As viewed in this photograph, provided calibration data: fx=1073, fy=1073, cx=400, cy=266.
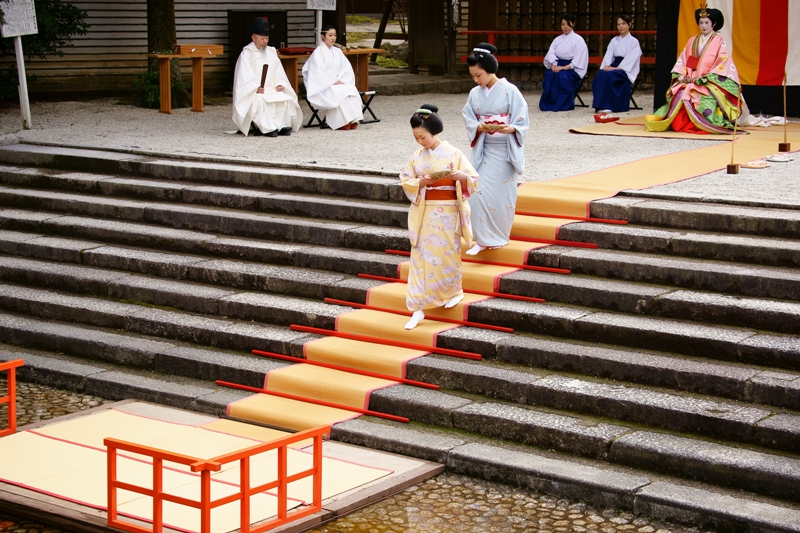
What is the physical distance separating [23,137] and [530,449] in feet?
26.4

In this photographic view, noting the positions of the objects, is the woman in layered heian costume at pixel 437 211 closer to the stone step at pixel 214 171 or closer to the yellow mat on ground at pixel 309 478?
the yellow mat on ground at pixel 309 478

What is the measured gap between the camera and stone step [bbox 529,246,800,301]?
6555 mm

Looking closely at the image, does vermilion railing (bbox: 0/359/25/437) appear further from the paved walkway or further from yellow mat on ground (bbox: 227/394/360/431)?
the paved walkway

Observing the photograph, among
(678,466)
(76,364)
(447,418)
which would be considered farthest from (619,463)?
(76,364)

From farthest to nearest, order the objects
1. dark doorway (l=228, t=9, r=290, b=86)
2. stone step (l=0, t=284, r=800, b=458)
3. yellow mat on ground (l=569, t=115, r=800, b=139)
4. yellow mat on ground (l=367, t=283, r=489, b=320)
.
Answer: dark doorway (l=228, t=9, r=290, b=86), yellow mat on ground (l=569, t=115, r=800, b=139), yellow mat on ground (l=367, t=283, r=489, b=320), stone step (l=0, t=284, r=800, b=458)

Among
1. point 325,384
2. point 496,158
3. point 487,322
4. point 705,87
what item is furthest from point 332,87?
point 325,384

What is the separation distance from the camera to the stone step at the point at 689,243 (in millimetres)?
6843

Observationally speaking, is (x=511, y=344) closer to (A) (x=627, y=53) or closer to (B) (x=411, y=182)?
(B) (x=411, y=182)

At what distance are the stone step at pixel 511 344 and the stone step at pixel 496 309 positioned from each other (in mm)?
82

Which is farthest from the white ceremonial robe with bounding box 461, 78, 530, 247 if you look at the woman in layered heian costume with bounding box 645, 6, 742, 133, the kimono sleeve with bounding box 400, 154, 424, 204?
the woman in layered heian costume with bounding box 645, 6, 742, 133

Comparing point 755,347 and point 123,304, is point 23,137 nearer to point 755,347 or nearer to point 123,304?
point 123,304

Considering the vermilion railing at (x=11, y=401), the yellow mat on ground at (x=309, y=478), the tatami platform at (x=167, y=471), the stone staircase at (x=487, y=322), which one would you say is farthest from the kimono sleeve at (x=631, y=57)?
the vermilion railing at (x=11, y=401)

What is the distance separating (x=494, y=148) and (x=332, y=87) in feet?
19.6

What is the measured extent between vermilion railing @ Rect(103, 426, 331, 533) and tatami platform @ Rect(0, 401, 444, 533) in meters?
0.08
